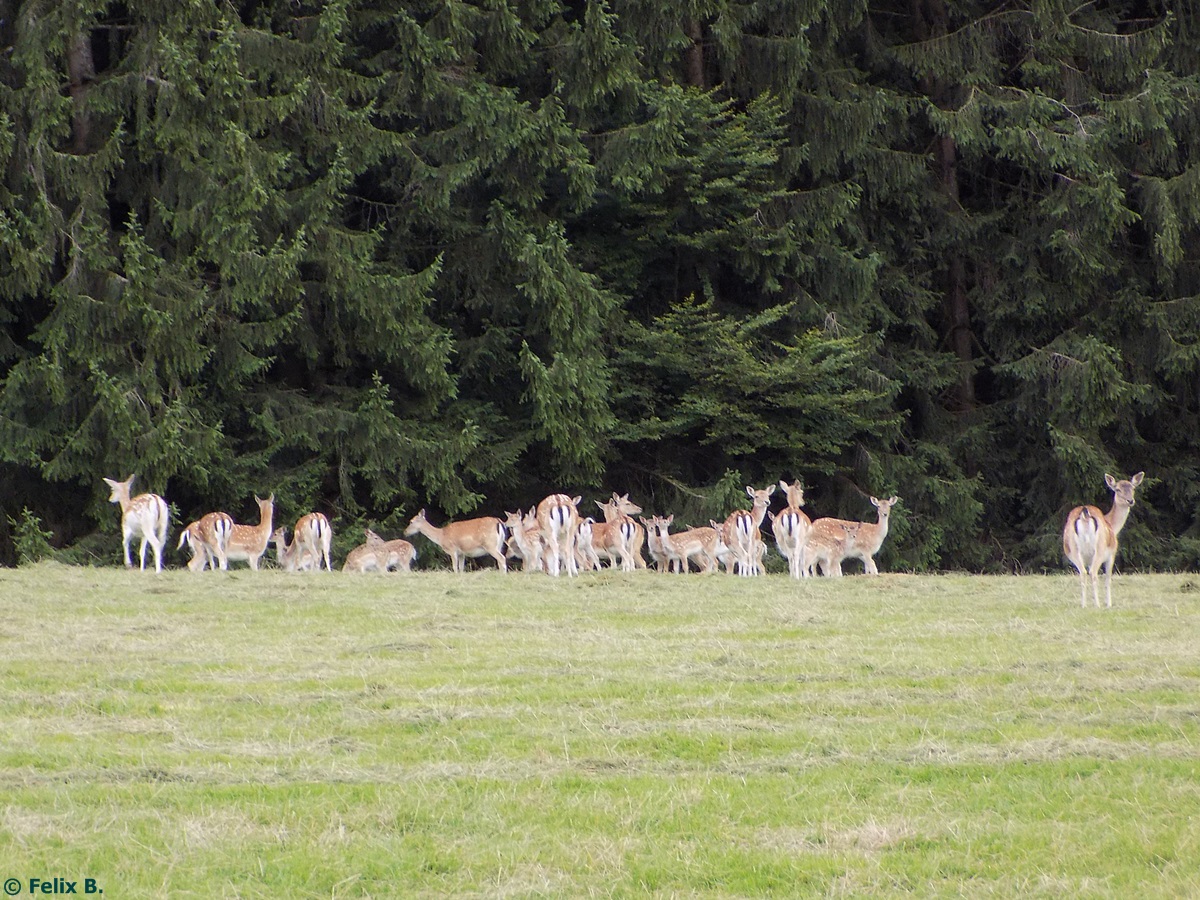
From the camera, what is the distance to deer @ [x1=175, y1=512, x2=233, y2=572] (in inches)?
698

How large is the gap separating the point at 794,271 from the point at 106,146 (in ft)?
35.2

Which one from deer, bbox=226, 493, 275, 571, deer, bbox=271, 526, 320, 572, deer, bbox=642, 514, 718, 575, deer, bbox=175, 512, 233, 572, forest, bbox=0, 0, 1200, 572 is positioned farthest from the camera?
forest, bbox=0, 0, 1200, 572

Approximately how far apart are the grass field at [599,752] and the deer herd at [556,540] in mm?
4521

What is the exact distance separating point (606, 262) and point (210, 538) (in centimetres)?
945

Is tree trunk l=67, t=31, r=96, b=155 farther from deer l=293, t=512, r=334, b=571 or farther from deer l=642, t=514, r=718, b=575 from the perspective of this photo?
deer l=642, t=514, r=718, b=575

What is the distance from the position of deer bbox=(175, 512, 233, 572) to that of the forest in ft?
8.30

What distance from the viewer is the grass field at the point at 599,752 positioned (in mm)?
Answer: 5957

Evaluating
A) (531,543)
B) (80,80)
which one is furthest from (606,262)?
(80,80)

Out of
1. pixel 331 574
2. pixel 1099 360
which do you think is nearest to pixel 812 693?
pixel 331 574

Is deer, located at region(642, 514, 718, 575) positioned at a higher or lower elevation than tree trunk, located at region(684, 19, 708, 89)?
lower

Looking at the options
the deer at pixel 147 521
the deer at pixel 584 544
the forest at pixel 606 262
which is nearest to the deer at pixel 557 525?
the deer at pixel 584 544

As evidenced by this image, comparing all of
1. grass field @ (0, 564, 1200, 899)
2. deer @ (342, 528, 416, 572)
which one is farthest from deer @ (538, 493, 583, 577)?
grass field @ (0, 564, 1200, 899)

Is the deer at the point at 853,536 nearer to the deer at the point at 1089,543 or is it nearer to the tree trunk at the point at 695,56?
the deer at the point at 1089,543

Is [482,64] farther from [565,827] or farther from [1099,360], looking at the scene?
[565,827]
